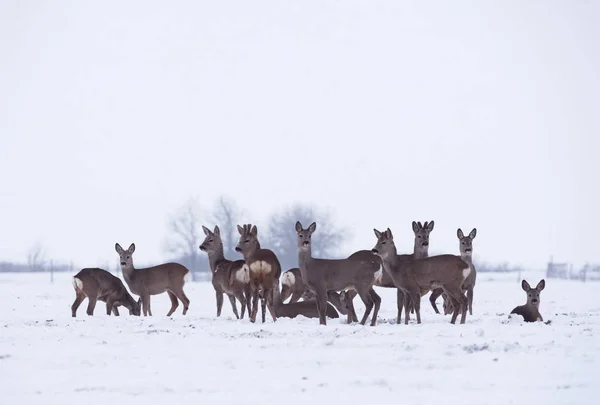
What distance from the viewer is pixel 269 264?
18734mm

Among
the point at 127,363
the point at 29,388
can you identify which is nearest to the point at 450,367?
the point at 127,363

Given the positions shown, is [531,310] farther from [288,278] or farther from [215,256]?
[215,256]

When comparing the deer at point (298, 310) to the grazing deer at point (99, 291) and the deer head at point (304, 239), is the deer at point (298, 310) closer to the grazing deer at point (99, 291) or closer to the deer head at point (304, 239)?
the deer head at point (304, 239)

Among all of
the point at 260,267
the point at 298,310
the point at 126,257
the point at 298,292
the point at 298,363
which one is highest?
the point at 126,257

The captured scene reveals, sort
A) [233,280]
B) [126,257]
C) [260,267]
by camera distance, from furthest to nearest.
Answer: [126,257] < [233,280] < [260,267]

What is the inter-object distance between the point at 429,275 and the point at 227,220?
7033 centimetres

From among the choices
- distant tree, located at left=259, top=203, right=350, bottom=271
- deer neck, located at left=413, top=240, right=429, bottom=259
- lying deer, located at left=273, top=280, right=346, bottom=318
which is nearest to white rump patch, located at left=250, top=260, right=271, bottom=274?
lying deer, located at left=273, top=280, right=346, bottom=318

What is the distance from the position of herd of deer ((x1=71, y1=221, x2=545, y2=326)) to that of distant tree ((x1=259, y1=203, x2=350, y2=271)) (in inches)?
2413

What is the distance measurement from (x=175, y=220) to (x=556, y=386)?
8197cm

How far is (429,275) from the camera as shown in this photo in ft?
57.6

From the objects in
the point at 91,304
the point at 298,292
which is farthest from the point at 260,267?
the point at 91,304

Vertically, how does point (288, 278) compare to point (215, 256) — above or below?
below

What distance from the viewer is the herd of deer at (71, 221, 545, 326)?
17656 millimetres

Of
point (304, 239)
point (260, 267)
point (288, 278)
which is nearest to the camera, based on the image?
point (304, 239)
